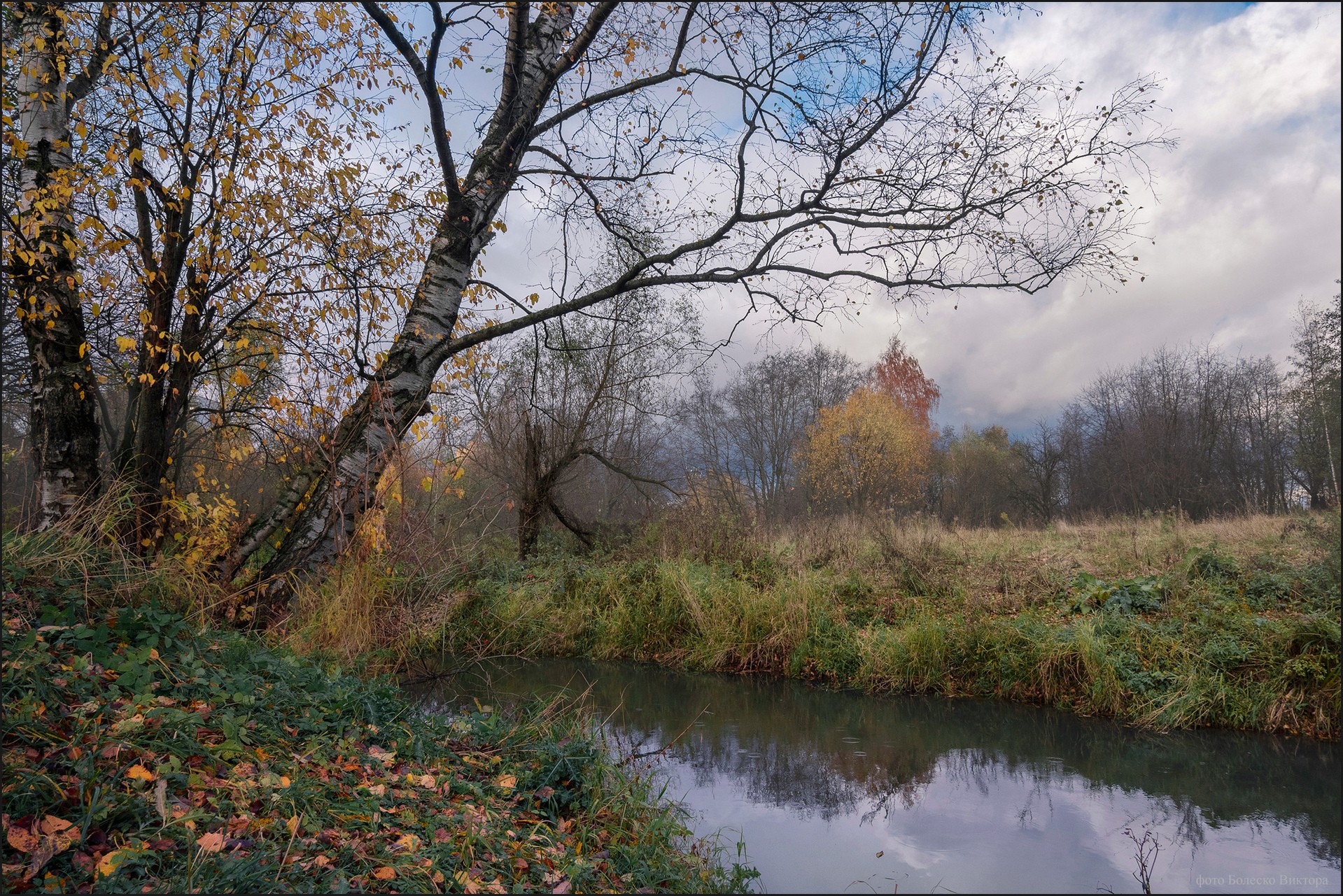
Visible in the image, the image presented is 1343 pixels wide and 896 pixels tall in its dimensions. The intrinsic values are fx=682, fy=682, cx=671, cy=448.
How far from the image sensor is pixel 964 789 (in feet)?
18.6

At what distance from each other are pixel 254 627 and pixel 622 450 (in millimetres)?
12005

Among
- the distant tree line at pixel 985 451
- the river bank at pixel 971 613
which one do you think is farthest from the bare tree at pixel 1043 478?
the river bank at pixel 971 613

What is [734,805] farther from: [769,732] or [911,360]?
[911,360]

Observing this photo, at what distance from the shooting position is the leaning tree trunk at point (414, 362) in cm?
552

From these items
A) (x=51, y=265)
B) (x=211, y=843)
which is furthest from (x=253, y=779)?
(x=51, y=265)

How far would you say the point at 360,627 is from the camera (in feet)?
18.7

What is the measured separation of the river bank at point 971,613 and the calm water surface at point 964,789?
40cm

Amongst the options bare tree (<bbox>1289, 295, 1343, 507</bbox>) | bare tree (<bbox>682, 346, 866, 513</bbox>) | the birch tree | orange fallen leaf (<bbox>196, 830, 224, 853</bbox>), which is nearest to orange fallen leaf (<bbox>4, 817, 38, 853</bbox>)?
orange fallen leaf (<bbox>196, 830, 224, 853</bbox>)

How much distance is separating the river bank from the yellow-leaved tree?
14341 mm

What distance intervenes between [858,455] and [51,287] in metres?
25.3

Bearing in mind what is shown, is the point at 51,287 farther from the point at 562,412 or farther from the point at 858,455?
the point at 858,455

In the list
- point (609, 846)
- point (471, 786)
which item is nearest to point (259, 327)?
point (471, 786)

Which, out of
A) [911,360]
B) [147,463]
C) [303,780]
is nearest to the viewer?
[303,780]

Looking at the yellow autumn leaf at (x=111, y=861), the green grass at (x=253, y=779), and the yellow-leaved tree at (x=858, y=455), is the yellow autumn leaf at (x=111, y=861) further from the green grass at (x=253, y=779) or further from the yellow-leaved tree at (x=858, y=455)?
the yellow-leaved tree at (x=858, y=455)
